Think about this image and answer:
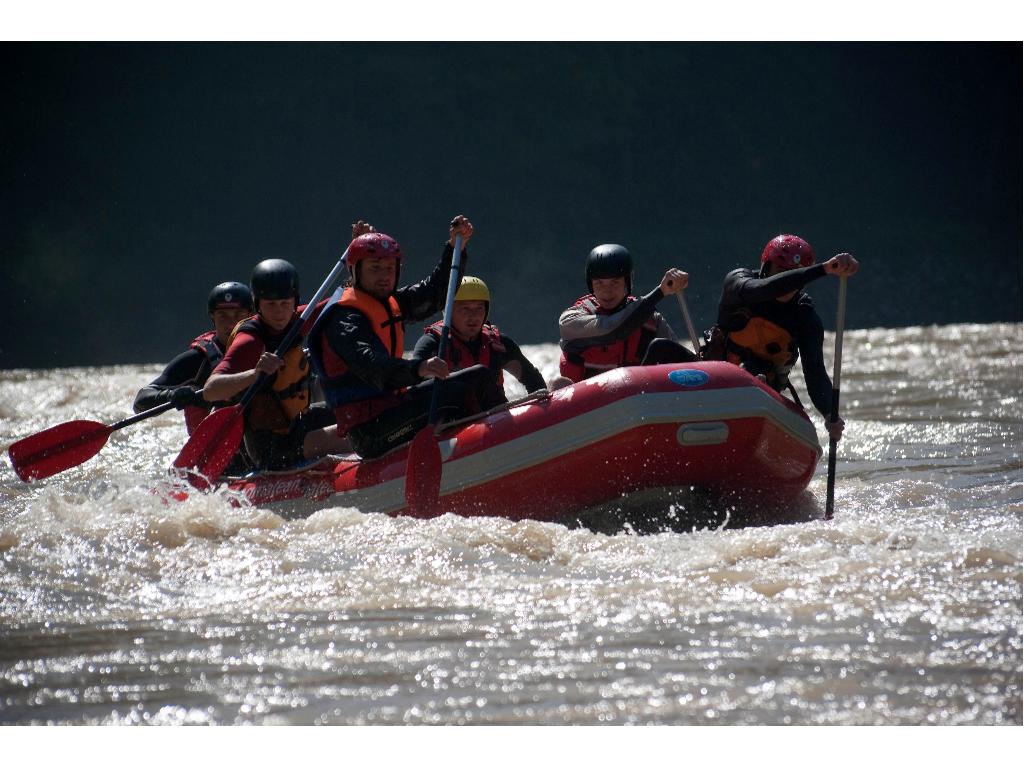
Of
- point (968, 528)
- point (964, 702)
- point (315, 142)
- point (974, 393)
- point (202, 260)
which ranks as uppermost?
point (315, 142)

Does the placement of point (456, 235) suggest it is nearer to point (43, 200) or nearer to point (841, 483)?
point (841, 483)

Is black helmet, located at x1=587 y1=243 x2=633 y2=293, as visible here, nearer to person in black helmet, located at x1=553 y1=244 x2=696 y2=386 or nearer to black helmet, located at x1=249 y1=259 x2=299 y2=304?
person in black helmet, located at x1=553 y1=244 x2=696 y2=386

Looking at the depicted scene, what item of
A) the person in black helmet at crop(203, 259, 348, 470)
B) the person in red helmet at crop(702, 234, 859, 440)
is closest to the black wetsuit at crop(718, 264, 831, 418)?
the person in red helmet at crop(702, 234, 859, 440)

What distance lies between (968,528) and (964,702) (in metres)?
1.98

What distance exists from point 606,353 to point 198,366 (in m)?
1.93

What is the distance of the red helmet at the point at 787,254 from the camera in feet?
17.7

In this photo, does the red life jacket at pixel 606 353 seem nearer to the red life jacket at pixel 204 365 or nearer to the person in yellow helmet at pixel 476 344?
the person in yellow helmet at pixel 476 344

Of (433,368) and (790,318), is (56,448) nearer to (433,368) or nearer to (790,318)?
(433,368)

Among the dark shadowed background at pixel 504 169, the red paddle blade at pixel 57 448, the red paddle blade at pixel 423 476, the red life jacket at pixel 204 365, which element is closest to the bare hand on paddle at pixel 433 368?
the red paddle blade at pixel 423 476

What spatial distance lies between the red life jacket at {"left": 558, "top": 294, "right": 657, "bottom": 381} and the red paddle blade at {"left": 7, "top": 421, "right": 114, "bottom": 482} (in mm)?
2207

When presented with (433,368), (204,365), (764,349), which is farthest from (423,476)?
(764,349)

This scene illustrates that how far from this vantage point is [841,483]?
6422mm

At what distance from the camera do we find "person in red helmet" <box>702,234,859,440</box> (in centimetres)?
541

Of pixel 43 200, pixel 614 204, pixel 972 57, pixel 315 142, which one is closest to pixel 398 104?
pixel 315 142
